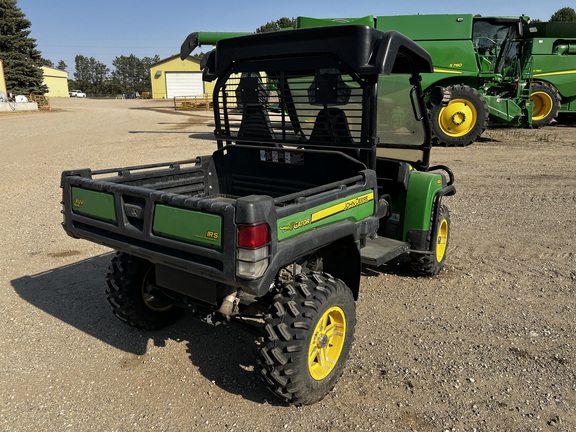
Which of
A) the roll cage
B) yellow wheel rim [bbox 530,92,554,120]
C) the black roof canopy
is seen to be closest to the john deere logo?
the roll cage

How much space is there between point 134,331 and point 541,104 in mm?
16102

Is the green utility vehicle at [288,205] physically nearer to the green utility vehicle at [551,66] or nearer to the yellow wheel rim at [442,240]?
the yellow wheel rim at [442,240]

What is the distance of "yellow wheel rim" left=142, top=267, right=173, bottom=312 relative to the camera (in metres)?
3.63

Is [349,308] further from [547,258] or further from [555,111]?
[555,111]

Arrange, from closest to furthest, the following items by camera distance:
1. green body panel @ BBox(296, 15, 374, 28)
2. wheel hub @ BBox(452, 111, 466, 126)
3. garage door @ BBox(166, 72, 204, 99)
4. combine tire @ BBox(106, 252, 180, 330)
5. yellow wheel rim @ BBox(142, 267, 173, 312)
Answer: combine tire @ BBox(106, 252, 180, 330) → yellow wheel rim @ BBox(142, 267, 173, 312) → green body panel @ BBox(296, 15, 374, 28) → wheel hub @ BBox(452, 111, 466, 126) → garage door @ BBox(166, 72, 204, 99)

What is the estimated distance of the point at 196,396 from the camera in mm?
2994

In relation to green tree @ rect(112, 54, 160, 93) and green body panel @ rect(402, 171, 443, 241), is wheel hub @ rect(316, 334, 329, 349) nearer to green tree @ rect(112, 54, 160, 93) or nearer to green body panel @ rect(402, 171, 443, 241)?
green body panel @ rect(402, 171, 443, 241)

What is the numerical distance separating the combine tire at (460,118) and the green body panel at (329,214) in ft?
32.5

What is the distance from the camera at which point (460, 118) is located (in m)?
12.8

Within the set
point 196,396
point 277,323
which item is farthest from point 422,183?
point 196,396

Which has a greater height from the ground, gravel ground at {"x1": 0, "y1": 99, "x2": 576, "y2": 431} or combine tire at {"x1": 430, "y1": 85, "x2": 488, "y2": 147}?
combine tire at {"x1": 430, "y1": 85, "x2": 488, "y2": 147}

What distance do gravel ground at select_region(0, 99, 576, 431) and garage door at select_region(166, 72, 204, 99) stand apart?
2105 inches

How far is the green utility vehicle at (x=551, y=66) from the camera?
15.3 meters

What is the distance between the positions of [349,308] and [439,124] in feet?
36.4
